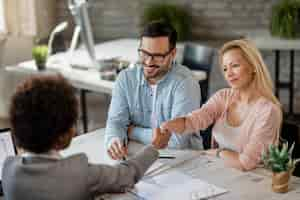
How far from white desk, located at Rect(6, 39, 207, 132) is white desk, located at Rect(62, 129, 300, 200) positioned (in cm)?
126

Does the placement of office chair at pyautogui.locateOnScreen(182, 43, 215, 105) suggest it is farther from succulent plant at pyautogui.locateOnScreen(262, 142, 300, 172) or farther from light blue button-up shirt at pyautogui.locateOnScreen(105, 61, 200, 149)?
succulent plant at pyautogui.locateOnScreen(262, 142, 300, 172)

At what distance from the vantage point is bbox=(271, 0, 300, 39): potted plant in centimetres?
452

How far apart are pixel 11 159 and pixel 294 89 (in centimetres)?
392

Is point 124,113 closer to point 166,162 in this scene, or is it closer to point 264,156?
point 166,162

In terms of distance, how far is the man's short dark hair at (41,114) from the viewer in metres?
1.40

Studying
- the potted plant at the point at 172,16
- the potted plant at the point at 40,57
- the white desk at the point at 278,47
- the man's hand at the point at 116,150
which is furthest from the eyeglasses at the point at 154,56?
the potted plant at the point at 172,16

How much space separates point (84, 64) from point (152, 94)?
1.54m

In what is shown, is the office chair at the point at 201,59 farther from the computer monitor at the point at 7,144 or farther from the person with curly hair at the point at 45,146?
the person with curly hair at the point at 45,146

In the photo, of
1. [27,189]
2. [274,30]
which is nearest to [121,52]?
[274,30]

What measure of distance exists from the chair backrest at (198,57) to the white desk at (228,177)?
1620 millimetres

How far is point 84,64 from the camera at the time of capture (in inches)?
151

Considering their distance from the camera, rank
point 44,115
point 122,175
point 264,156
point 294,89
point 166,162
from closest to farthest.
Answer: point 44,115 < point 122,175 < point 264,156 < point 166,162 < point 294,89

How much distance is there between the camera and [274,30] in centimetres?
466

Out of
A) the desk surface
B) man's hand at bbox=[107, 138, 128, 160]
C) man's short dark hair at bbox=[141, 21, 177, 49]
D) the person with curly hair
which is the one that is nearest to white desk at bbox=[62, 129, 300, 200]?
man's hand at bbox=[107, 138, 128, 160]
